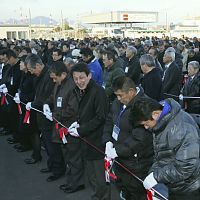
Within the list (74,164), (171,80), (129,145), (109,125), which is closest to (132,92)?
(129,145)

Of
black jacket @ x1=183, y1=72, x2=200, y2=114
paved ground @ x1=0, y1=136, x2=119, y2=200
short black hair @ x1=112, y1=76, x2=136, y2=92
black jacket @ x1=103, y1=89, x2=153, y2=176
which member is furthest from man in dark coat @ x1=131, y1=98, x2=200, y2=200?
black jacket @ x1=183, y1=72, x2=200, y2=114

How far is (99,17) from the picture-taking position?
79.3m

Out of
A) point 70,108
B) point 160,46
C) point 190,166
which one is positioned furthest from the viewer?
point 160,46

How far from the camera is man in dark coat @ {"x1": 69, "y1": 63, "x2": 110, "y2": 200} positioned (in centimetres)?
424

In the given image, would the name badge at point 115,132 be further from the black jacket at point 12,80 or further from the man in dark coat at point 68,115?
the black jacket at point 12,80

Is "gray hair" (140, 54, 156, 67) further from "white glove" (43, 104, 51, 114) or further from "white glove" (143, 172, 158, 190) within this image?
"white glove" (143, 172, 158, 190)

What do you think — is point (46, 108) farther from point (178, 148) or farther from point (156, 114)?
point (178, 148)

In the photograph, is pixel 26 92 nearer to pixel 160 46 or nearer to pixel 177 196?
pixel 177 196

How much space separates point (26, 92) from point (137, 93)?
3342 millimetres

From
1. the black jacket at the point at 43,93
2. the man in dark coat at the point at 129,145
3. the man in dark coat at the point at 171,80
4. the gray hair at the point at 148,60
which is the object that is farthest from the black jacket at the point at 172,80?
the man in dark coat at the point at 129,145

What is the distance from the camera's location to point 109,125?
12.9 ft

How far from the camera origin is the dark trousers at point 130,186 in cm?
352

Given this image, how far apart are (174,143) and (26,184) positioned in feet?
11.0

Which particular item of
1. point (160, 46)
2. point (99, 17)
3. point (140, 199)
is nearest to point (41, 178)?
point (140, 199)
